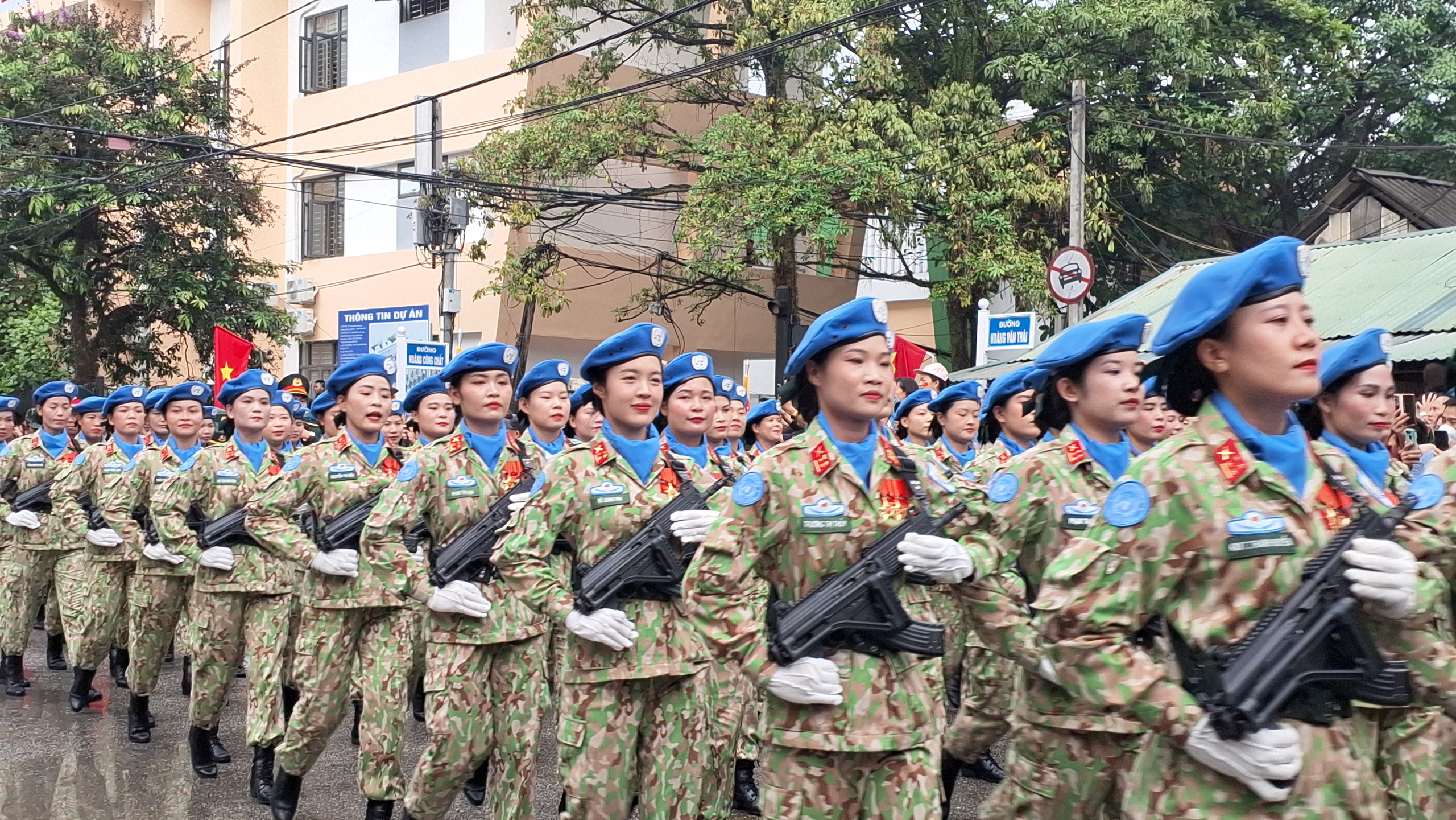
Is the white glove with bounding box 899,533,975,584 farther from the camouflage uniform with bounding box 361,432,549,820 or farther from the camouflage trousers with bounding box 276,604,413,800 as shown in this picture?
the camouflage trousers with bounding box 276,604,413,800

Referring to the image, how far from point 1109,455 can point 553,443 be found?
3.47 meters

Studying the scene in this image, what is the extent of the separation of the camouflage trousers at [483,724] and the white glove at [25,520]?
254 inches

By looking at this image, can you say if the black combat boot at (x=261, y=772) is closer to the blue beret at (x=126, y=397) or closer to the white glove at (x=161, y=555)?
the white glove at (x=161, y=555)

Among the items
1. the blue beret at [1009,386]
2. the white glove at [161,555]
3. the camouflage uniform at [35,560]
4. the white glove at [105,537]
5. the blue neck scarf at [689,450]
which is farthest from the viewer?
the camouflage uniform at [35,560]

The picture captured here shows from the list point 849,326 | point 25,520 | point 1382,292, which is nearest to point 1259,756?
point 849,326

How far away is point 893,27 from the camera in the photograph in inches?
810

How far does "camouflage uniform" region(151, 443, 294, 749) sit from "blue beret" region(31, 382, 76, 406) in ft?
13.1

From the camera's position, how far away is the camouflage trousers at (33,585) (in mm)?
10734

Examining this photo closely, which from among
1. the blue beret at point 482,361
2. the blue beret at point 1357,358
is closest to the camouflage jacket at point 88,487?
the blue beret at point 482,361

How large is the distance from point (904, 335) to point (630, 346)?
872 inches

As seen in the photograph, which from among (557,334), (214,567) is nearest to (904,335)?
(557,334)

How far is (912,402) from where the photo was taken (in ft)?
31.1

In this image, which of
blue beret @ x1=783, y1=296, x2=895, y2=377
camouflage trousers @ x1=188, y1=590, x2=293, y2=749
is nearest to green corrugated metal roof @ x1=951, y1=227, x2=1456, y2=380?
camouflage trousers @ x1=188, y1=590, x2=293, y2=749

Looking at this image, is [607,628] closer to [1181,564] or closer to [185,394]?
[1181,564]
